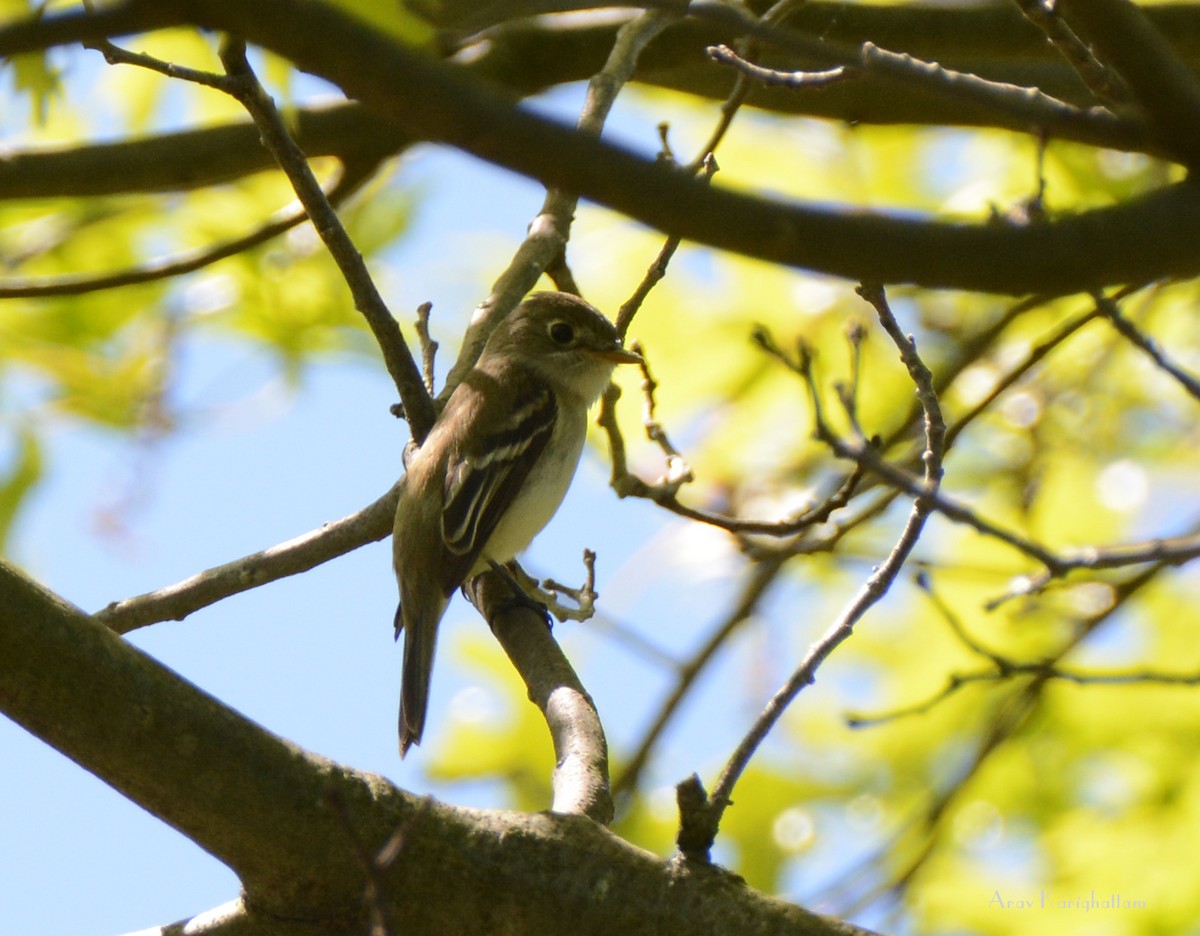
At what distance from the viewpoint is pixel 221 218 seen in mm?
6371

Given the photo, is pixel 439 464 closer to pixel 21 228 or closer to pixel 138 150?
pixel 138 150

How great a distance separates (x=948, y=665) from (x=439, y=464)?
2.30m

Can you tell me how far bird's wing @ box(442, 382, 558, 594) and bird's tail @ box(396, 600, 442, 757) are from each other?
248mm

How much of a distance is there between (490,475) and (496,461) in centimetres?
12

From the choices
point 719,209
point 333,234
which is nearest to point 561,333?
point 333,234

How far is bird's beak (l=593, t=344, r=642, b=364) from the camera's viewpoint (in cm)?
639

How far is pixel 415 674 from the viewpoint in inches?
223

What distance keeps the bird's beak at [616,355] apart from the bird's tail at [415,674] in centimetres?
141

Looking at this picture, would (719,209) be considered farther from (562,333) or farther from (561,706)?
(562,333)

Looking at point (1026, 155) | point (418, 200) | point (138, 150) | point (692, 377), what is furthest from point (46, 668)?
point (1026, 155)

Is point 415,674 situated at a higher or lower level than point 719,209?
higher

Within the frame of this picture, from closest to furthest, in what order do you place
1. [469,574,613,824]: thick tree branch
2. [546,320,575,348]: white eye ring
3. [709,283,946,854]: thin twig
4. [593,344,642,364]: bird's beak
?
1. [709,283,946,854]: thin twig
2. [469,574,613,824]: thick tree branch
3. [593,344,642,364]: bird's beak
4. [546,320,575,348]: white eye ring

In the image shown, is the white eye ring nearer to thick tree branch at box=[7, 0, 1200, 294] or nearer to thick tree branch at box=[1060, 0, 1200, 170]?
thick tree branch at box=[1060, 0, 1200, 170]

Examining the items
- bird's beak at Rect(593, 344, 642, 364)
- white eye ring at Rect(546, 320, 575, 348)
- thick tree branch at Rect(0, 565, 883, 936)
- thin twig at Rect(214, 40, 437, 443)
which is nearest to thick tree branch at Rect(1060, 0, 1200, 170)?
thin twig at Rect(214, 40, 437, 443)
